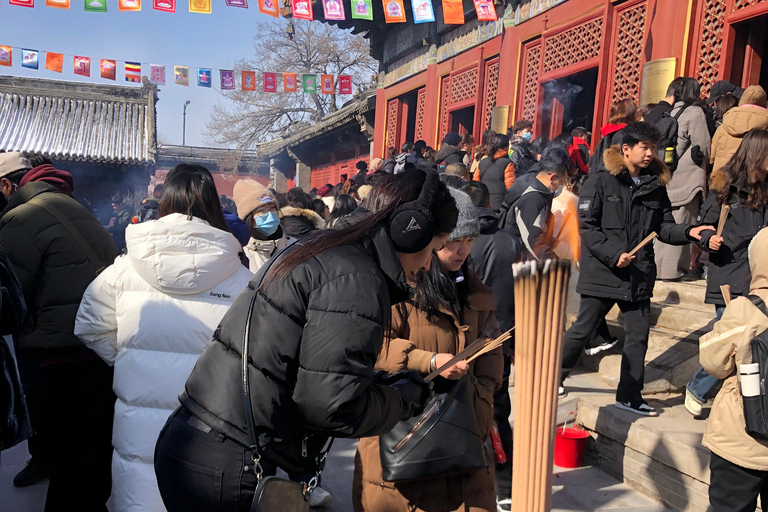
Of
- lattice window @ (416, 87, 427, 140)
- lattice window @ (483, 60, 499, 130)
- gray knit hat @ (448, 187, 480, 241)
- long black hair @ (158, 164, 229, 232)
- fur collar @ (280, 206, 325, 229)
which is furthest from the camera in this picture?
lattice window @ (416, 87, 427, 140)

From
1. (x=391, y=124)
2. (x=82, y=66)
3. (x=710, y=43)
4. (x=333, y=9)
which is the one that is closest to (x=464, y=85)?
(x=333, y=9)

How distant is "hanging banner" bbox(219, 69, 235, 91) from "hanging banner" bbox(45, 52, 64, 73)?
3652 mm

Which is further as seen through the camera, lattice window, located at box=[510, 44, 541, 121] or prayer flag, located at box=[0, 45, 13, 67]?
prayer flag, located at box=[0, 45, 13, 67]

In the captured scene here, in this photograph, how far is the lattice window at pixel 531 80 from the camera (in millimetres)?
9702

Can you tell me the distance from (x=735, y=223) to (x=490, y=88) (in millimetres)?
7844

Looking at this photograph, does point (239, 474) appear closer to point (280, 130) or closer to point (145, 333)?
point (145, 333)

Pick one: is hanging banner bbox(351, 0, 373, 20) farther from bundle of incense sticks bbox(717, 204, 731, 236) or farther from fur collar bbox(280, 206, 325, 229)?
bundle of incense sticks bbox(717, 204, 731, 236)

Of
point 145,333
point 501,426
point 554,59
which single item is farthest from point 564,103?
point 145,333

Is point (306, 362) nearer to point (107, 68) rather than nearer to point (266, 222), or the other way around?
point (266, 222)

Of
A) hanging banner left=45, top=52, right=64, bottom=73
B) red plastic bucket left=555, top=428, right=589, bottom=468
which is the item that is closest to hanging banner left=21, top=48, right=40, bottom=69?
hanging banner left=45, top=52, right=64, bottom=73

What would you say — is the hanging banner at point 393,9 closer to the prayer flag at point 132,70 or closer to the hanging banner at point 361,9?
the hanging banner at point 361,9

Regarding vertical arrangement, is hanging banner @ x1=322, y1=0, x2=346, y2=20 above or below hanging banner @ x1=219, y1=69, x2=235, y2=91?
above

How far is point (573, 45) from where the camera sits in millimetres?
8859

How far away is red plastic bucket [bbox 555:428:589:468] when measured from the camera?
3914 mm
